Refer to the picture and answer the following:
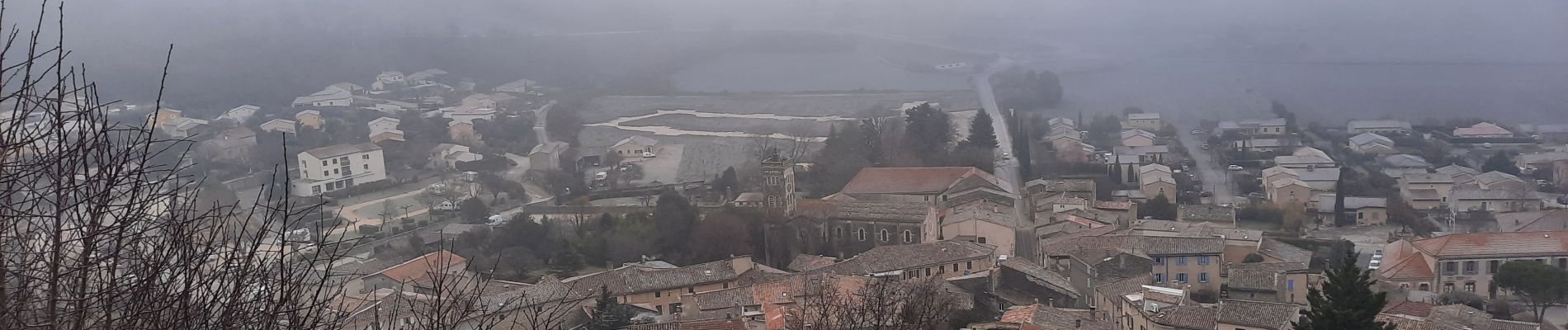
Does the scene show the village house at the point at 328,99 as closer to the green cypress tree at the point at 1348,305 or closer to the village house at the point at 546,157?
the village house at the point at 546,157

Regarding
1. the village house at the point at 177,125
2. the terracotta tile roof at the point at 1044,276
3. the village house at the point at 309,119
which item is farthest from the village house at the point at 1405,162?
the village house at the point at 177,125

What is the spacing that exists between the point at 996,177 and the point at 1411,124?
262 inches

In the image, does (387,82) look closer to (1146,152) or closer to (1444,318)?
(1146,152)

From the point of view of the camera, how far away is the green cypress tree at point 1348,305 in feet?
15.2

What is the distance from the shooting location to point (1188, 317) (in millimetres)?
5410

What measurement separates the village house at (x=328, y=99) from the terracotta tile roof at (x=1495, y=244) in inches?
561

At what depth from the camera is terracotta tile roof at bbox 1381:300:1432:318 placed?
5766mm

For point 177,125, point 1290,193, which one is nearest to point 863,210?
point 1290,193

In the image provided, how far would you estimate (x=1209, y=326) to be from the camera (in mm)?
5293

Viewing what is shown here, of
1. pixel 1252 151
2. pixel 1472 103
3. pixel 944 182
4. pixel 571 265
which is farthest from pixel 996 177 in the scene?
pixel 1472 103

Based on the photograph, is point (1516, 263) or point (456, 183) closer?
point (1516, 263)

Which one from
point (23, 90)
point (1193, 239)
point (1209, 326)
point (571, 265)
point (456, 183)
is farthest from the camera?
point (456, 183)

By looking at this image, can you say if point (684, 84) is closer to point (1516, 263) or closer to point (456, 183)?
point (456, 183)

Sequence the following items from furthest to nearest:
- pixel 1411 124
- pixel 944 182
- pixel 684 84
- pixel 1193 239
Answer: pixel 684 84
pixel 1411 124
pixel 944 182
pixel 1193 239
